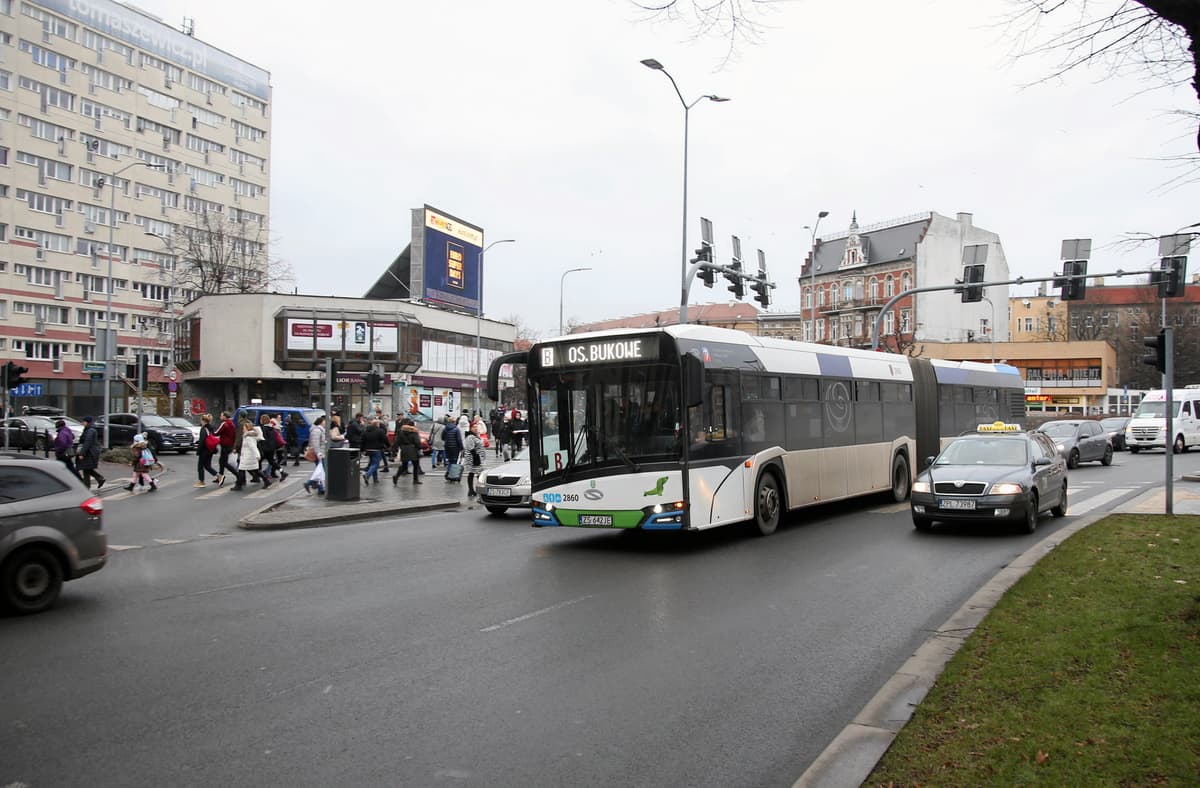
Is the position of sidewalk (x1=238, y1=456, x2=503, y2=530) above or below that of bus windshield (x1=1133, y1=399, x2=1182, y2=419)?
below

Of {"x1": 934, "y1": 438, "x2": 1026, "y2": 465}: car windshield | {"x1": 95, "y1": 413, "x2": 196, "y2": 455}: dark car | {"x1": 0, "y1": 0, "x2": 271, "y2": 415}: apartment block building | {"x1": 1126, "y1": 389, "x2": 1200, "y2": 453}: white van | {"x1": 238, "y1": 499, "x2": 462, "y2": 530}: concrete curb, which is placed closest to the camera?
{"x1": 934, "y1": 438, "x2": 1026, "y2": 465}: car windshield

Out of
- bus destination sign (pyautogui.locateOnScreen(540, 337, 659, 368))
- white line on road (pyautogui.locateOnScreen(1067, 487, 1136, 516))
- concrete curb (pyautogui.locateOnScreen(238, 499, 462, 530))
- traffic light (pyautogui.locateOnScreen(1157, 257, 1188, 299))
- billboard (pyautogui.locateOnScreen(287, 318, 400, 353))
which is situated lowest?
concrete curb (pyautogui.locateOnScreen(238, 499, 462, 530))

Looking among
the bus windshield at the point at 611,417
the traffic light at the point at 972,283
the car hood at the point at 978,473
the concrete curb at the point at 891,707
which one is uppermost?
the traffic light at the point at 972,283

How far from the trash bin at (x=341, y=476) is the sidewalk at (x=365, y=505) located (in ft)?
0.69

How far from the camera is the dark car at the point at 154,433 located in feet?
120

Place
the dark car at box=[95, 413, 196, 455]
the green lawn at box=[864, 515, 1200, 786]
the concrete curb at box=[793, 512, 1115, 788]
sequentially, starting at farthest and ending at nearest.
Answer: the dark car at box=[95, 413, 196, 455], the concrete curb at box=[793, 512, 1115, 788], the green lawn at box=[864, 515, 1200, 786]

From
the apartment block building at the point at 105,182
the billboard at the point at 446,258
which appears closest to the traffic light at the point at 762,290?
the billboard at the point at 446,258

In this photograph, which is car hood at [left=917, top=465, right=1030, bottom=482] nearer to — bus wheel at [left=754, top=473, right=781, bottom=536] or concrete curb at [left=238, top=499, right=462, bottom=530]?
bus wheel at [left=754, top=473, right=781, bottom=536]

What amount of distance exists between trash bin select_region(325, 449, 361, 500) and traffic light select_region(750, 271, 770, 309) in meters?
12.2

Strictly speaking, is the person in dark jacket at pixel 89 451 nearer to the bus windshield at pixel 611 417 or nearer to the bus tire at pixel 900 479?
the bus windshield at pixel 611 417

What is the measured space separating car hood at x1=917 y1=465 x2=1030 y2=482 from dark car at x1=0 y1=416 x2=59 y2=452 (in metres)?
34.7

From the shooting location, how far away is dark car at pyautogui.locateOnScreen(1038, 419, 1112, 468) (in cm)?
2980

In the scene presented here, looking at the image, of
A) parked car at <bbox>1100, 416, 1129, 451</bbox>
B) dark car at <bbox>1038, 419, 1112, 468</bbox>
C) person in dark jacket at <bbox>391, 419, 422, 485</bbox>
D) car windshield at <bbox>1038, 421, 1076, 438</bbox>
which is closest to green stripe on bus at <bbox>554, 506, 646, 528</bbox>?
person in dark jacket at <bbox>391, 419, 422, 485</bbox>

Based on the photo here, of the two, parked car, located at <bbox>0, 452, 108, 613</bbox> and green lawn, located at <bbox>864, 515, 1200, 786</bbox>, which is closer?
green lawn, located at <bbox>864, 515, 1200, 786</bbox>
